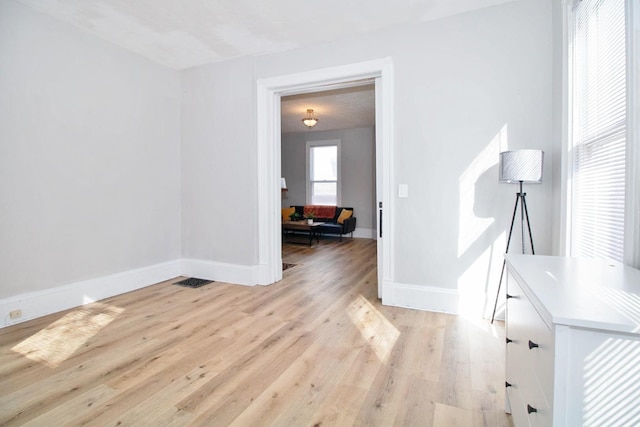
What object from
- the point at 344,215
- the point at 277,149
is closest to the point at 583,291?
the point at 277,149

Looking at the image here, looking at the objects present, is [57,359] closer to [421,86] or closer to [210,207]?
[210,207]

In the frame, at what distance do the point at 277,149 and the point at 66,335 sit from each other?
2713 millimetres

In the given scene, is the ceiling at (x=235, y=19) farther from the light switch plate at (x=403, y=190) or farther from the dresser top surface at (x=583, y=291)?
the dresser top surface at (x=583, y=291)

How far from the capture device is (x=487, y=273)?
9.53 feet

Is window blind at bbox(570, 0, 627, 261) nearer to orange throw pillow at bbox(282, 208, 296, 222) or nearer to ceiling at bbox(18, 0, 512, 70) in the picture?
ceiling at bbox(18, 0, 512, 70)

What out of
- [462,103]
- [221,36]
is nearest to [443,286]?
[462,103]

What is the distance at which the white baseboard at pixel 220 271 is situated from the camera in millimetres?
3959

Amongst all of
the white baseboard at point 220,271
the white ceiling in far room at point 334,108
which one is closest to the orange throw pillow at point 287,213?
the white ceiling in far room at point 334,108

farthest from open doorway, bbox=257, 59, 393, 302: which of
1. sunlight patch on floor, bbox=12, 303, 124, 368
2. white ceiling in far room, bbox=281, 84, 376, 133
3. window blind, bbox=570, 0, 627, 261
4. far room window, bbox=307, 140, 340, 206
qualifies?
far room window, bbox=307, 140, 340, 206

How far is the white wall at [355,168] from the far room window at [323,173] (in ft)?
0.44

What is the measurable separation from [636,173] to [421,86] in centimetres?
197

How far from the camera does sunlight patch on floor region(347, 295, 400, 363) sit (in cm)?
236

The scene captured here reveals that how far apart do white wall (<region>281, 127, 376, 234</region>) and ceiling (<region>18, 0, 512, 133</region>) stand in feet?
15.7

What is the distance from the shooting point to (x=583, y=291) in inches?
41.7
